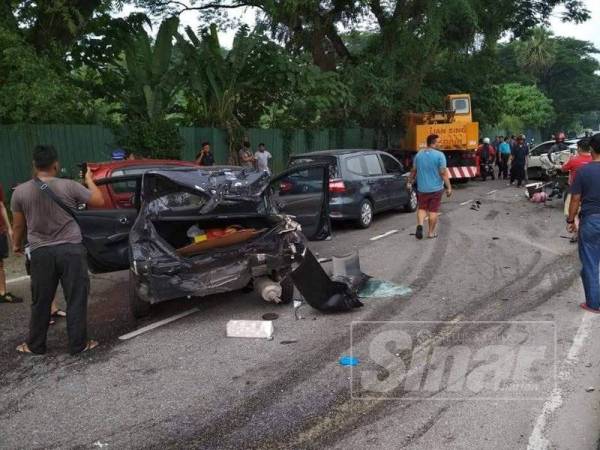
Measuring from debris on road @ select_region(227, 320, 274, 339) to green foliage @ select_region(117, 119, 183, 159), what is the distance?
11798 mm

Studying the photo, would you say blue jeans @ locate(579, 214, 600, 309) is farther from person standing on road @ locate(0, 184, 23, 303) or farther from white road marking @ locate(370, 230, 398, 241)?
person standing on road @ locate(0, 184, 23, 303)

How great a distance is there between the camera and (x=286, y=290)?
6.50m

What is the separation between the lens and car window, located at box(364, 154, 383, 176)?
12.5 meters

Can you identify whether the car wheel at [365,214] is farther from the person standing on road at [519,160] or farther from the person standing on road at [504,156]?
the person standing on road at [504,156]

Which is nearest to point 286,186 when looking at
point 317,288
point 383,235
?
point 383,235

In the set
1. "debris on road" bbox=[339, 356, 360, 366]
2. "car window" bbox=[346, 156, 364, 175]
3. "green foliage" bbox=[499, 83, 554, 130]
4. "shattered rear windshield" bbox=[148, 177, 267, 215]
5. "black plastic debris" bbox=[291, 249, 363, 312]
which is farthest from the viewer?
"green foliage" bbox=[499, 83, 554, 130]

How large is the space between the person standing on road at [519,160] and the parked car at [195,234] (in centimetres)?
1547

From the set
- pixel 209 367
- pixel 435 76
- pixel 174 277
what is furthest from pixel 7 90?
pixel 435 76

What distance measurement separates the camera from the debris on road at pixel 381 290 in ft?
22.4

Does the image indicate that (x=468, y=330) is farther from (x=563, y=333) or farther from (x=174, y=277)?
(x=174, y=277)

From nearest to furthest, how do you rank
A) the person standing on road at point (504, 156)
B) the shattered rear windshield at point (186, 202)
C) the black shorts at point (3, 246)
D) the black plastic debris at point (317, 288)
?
the black plastic debris at point (317, 288), the shattered rear windshield at point (186, 202), the black shorts at point (3, 246), the person standing on road at point (504, 156)

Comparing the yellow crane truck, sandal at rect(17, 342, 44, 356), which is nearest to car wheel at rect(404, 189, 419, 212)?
the yellow crane truck

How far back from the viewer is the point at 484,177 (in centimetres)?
2534

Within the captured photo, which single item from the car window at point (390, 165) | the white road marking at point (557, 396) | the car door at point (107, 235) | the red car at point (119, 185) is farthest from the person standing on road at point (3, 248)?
the car window at point (390, 165)
